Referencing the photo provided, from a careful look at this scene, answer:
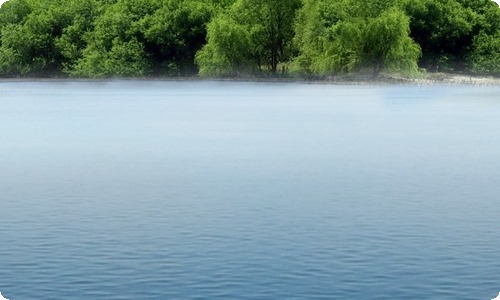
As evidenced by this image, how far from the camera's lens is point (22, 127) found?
3453 cm

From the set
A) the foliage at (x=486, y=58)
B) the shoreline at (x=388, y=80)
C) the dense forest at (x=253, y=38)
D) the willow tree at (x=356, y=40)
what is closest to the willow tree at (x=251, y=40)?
the dense forest at (x=253, y=38)

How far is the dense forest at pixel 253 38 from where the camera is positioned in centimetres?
6875

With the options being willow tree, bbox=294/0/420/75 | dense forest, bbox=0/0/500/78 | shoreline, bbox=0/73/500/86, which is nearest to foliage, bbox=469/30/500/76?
dense forest, bbox=0/0/500/78

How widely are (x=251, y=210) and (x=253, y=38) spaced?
57.1 m

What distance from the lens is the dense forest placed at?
2707 inches

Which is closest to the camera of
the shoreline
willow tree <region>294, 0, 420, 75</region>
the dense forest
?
willow tree <region>294, 0, 420, 75</region>

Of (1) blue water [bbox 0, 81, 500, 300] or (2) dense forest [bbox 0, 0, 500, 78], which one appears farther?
(2) dense forest [bbox 0, 0, 500, 78]

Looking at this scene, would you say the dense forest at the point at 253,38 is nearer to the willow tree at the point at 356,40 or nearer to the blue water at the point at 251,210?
the willow tree at the point at 356,40

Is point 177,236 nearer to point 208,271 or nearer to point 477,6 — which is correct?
point 208,271

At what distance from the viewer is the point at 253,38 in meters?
72.4

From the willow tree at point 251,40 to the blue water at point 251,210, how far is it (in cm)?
3656

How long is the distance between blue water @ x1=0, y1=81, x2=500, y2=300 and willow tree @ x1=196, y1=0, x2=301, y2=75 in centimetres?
3656

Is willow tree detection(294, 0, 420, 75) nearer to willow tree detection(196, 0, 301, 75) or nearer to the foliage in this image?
willow tree detection(196, 0, 301, 75)

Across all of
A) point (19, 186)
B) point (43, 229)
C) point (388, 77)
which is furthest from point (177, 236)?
point (388, 77)
